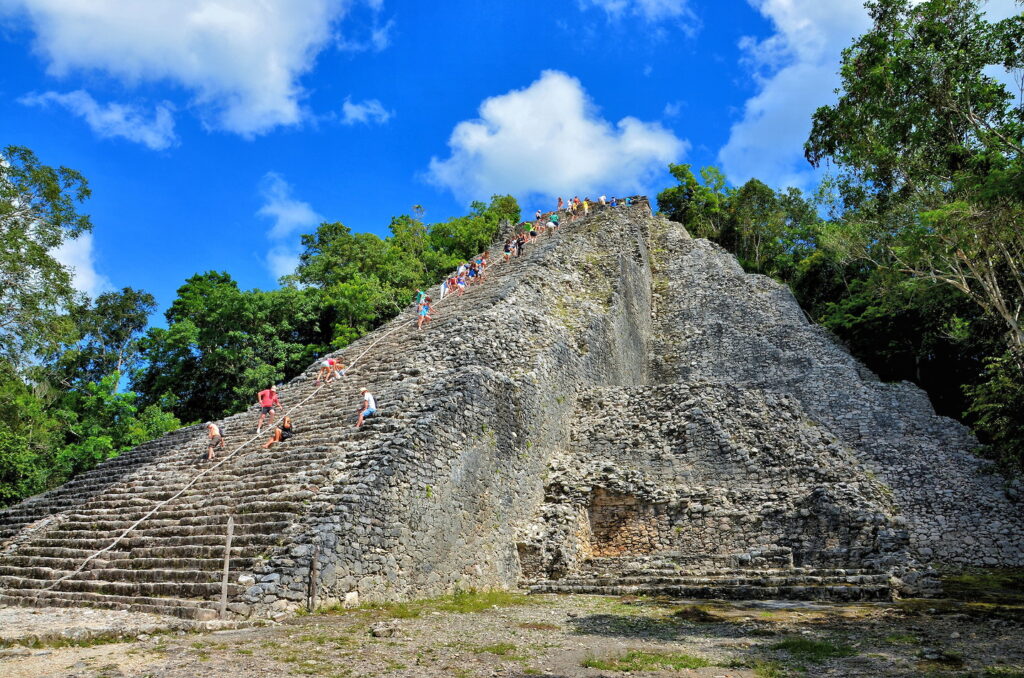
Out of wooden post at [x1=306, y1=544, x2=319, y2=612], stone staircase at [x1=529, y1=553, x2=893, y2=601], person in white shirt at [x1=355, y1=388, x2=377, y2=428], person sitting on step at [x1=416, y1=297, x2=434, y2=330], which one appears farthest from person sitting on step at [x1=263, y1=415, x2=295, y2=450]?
stone staircase at [x1=529, y1=553, x2=893, y2=601]

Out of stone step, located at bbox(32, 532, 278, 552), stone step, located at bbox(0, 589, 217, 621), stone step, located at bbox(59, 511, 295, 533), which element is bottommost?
stone step, located at bbox(0, 589, 217, 621)

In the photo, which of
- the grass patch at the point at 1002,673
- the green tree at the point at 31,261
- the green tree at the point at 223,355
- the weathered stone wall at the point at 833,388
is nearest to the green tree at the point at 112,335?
the green tree at the point at 223,355

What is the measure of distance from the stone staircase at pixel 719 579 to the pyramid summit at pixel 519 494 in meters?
0.04

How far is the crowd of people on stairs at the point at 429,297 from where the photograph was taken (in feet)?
39.2

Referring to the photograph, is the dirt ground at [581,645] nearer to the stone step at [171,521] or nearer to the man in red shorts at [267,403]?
the stone step at [171,521]

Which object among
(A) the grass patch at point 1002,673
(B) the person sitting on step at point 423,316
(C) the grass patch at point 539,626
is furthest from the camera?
(B) the person sitting on step at point 423,316

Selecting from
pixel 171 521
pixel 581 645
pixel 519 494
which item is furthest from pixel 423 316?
pixel 581 645

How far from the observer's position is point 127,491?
1170 cm

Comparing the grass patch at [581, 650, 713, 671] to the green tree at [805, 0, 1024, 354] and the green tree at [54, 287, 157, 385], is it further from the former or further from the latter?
the green tree at [54, 287, 157, 385]

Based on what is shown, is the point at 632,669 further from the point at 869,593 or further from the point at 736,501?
the point at 736,501

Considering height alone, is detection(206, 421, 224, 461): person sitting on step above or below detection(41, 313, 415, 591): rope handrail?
above

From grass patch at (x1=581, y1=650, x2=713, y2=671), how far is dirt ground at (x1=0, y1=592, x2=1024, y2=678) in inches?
0.4

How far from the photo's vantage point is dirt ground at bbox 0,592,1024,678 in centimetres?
517

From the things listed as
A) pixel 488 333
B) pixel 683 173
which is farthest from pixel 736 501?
pixel 683 173
